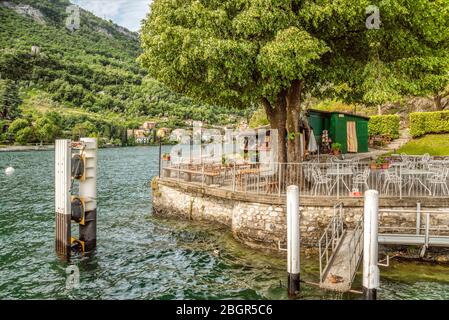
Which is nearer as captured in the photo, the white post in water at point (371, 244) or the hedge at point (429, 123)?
the white post in water at point (371, 244)

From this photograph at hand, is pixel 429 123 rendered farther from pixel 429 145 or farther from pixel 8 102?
pixel 8 102

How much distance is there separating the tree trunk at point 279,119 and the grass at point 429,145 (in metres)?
16.9

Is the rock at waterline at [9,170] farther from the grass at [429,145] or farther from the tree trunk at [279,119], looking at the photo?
the grass at [429,145]

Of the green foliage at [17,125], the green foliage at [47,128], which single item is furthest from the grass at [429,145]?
the green foliage at [17,125]

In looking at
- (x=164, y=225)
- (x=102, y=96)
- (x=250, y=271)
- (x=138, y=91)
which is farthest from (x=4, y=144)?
(x=250, y=271)

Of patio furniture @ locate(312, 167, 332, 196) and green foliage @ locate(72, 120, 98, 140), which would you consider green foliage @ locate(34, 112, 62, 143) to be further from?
patio furniture @ locate(312, 167, 332, 196)

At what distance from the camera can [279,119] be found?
1686 cm

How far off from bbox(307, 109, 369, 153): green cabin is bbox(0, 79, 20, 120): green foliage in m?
114

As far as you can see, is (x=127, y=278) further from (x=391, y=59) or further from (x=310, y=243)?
(x=391, y=59)

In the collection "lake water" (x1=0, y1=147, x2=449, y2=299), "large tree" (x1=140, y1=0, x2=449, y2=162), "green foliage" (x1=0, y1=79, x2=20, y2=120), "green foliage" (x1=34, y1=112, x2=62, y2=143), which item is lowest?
"lake water" (x1=0, y1=147, x2=449, y2=299)

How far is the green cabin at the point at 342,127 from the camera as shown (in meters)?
25.9

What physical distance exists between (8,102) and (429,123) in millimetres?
121367

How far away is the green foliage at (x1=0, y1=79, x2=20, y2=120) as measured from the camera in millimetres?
114688

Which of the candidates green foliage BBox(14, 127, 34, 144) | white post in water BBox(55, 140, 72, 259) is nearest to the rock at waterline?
white post in water BBox(55, 140, 72, 259)
